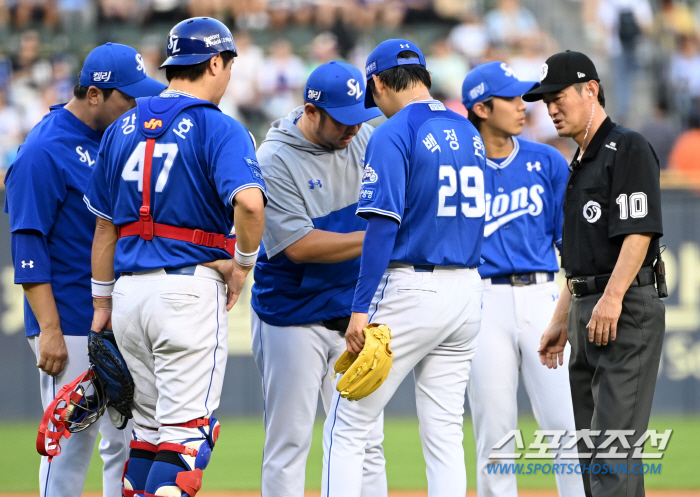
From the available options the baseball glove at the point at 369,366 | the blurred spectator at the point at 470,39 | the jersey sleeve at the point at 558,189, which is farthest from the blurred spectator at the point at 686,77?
the baseball glove at the point at 369,366

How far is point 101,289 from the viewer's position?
388 cm

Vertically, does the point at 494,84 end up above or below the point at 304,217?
above

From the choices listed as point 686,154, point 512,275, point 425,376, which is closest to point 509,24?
point 686,154

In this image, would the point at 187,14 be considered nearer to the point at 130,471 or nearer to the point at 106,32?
the point at 106,32

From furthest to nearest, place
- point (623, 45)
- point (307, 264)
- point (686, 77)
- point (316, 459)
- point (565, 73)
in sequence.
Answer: point (623, 45), point (686, 77), point (316, 459), point (307, 264), point (565, 73)

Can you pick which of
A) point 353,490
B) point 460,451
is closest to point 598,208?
point 460,451

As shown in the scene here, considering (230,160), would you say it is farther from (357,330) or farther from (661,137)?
(661,137)

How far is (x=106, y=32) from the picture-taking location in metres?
13.6

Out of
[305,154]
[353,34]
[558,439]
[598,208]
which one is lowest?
[558,439]

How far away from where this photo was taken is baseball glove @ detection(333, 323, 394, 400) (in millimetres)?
3709

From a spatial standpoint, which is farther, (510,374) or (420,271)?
(510,374)

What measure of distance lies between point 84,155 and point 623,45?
34.6 ft

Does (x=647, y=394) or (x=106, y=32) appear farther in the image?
(x=106, y=32)

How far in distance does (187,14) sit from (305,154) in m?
10.00
